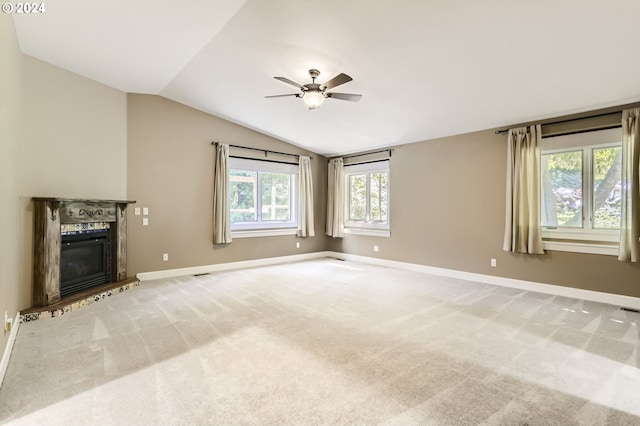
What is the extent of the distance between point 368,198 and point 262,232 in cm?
252

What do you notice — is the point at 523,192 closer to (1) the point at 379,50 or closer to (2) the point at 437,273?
(2) the point at 437,273

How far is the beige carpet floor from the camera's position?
176 centimetres

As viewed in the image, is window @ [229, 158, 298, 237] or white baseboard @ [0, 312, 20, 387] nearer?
white baseboard @ [0, 312, 20, 387]

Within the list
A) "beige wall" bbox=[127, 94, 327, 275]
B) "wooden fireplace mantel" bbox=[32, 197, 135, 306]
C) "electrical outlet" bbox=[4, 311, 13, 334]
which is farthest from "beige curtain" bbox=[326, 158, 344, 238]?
"electrical outlet" bbox=[4, 311, 13, 334]

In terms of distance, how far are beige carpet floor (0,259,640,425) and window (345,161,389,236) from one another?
2812 mm

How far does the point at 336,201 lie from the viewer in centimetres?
717

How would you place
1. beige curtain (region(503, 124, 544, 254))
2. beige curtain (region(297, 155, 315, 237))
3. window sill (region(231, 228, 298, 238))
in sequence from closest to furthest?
1. beige curtain (region(503, 124, 544, 254))
2. window sill (region(231, 228, 298, 238))
3. beige curtain (region(297, 155, 315, 237))

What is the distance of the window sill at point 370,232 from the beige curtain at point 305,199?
2.98ft

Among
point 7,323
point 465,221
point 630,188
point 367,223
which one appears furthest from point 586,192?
point 7,323

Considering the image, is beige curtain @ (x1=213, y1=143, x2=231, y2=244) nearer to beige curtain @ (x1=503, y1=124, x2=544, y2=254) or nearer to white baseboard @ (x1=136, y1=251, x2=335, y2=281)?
white baseboard @ (x1=136, y1=251, x2=335, y2=281)

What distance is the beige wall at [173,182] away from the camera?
4.88 metres

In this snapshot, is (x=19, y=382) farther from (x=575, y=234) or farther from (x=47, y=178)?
(x=575, y=234)

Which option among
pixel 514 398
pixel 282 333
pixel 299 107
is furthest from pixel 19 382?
pixel 299 107

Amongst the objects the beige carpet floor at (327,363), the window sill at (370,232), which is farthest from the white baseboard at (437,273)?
the window sill at (370,232)
